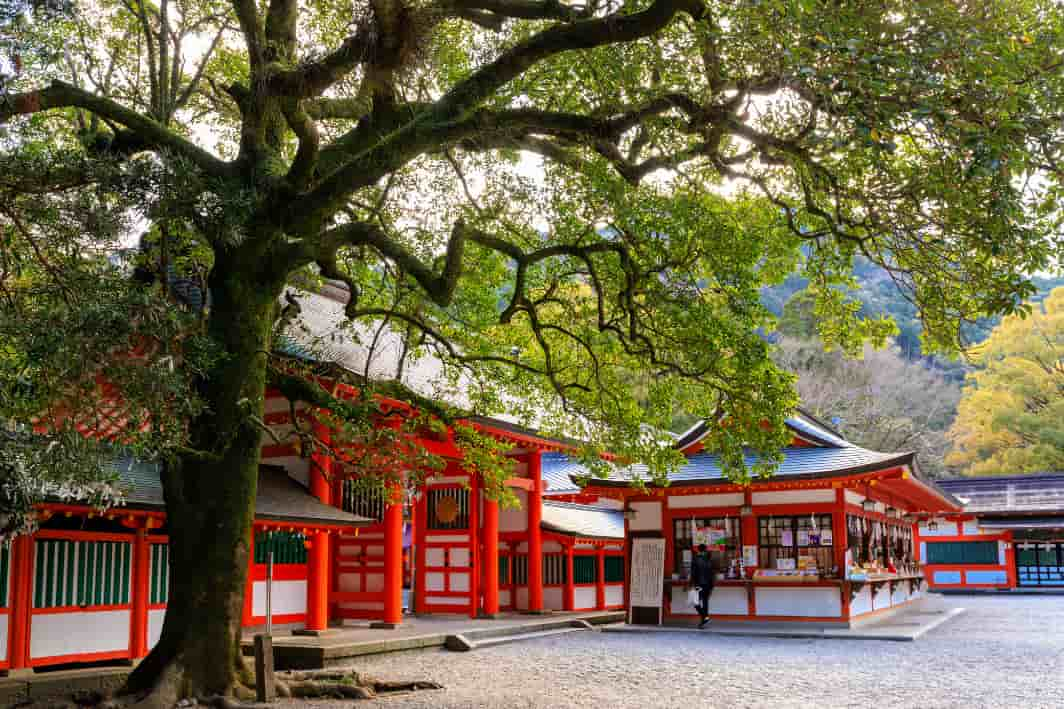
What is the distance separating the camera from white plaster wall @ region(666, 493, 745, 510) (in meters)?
19.4

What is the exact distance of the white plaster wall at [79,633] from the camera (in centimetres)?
1155

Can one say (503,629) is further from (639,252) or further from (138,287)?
(138,287)

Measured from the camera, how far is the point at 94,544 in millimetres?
12352

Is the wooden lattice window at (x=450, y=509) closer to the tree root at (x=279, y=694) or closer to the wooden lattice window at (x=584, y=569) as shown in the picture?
the wooden lattice window at (x=584, y=569)

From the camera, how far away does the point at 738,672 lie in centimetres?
1243

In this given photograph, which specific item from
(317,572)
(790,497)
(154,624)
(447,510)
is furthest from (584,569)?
(154,624)

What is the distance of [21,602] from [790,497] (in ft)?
44.9

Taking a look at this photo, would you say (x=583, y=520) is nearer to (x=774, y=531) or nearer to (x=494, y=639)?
(x=774, y=531)

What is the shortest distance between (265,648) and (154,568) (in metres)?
4.58

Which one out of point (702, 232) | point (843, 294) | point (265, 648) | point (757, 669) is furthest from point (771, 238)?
point (265, 648)

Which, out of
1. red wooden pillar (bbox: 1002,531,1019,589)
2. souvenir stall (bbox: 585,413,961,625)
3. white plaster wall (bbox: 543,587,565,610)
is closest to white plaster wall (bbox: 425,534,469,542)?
souvenir stall (bbox: 585,413,961,625)

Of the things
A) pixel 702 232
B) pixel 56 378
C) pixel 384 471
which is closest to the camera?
pixel 56 378

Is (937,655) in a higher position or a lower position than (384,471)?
lower

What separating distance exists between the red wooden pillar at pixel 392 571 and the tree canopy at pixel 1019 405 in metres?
32.3
